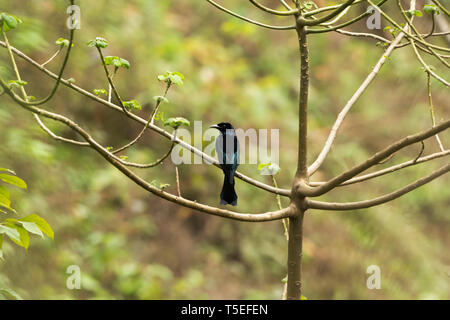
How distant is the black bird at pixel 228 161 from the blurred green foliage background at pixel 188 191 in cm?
223

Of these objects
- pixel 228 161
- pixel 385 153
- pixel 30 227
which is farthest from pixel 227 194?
pixel 30 227

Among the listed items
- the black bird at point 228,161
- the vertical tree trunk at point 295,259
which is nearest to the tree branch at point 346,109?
the vertical tree trunk at point 295,259

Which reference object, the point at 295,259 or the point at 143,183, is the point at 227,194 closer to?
the point at 295,259

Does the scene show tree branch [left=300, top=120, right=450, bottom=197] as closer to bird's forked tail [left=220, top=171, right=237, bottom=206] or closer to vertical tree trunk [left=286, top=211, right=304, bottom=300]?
vertical tree trunk [left=286, top=211, right=304, bottom=300]

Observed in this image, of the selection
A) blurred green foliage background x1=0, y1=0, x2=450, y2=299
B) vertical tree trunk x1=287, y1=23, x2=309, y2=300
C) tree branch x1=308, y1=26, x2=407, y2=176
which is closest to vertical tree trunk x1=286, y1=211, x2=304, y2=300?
vertical tree trunk x1=287, y1=23, x2=309, y2=300

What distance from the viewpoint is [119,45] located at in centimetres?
634

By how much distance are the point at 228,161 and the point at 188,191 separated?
12.9 feet

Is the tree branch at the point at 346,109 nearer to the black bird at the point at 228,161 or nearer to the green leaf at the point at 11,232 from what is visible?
the black bird at the point at 228,161

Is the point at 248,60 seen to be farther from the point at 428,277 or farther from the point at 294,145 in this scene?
the point at 428,277

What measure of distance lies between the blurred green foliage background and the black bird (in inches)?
88.0

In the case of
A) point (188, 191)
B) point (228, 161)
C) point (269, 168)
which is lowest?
point (269, 168)

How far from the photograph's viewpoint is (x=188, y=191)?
6152 millimetres

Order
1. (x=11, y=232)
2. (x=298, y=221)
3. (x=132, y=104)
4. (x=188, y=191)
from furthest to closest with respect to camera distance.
A: (x=188, y=191), (x=298, y=221), (x=132, y=104), (x=11, y=232)

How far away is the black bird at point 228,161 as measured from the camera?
7.23 ft
